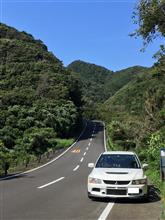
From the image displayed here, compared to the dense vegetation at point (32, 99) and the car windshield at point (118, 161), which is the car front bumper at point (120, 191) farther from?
the dense vegetation at point (32, 99)

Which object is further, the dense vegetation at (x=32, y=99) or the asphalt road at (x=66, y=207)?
the dense vegetation at (x=32, y=99)

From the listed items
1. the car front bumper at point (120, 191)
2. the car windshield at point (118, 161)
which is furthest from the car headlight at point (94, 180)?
the car windshield at point (118, 161)

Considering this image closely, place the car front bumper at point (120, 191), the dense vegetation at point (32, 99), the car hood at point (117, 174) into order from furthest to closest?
1. the dense vegetation at point (32, 99)
2. the car hood at point (117, 174)
3. the car front bumper at point (120, 191)

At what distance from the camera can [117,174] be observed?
11523 millimetres

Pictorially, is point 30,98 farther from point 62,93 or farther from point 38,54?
point 38,54

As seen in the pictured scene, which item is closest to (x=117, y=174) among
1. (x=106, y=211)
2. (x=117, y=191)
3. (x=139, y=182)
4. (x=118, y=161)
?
(x=117, y=191)

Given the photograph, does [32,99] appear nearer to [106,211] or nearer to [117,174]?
[117,174]

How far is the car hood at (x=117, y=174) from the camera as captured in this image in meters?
11.4

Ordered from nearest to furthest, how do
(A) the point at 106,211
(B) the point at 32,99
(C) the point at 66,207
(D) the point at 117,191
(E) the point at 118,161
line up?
(A) the point at 106,211
(C) the point at 66,207
(D) the point at 117,191
(E) the point at 118,161
(B) the point at 32,99

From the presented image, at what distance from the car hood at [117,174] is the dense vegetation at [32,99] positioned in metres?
44.4

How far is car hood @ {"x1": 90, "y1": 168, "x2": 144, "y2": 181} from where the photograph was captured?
1136cm

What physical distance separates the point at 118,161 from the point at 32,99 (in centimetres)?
9023

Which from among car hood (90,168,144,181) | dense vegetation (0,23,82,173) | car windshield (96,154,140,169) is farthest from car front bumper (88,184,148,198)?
dense vegetation (0,23,82,173)

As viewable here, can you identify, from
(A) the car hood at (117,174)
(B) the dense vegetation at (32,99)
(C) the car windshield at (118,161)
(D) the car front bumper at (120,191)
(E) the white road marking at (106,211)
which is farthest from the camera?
(B) the dense vegetation at (32,99)
